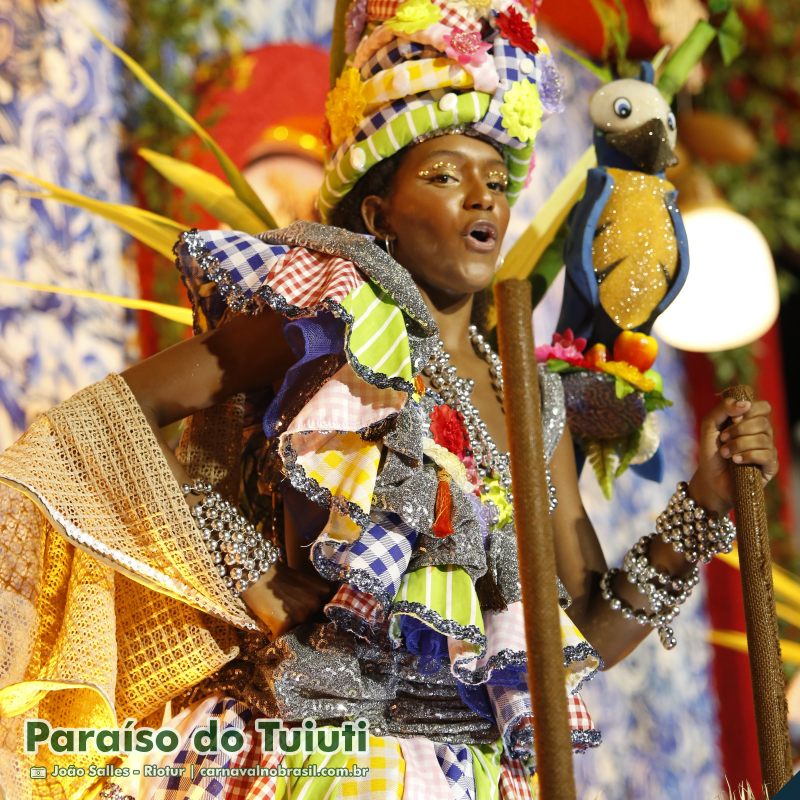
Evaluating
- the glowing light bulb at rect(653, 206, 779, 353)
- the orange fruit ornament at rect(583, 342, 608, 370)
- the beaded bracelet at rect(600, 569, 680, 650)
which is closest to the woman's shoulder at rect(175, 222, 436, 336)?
the orange fruit ornament at rect(583, 342, 608, 370)

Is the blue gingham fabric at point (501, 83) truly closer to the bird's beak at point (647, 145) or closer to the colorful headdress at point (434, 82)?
the colorful headdress at point (434, 82)

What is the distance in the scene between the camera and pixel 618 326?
5.63 feet

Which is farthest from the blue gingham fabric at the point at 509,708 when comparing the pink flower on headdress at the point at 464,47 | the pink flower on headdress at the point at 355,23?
the pink flower on headdress at the point at 355,23

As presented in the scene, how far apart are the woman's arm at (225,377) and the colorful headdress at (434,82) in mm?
269

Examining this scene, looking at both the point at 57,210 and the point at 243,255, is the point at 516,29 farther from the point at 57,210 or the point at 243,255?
the point at 57,210

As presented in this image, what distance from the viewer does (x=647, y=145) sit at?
1767 mm

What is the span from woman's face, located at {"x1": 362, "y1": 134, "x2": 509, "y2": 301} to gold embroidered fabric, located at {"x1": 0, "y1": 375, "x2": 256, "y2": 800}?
39 cm

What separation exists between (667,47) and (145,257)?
3.28 feet

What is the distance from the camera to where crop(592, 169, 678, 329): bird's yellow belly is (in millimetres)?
1717

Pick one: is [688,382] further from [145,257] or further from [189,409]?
[189,409]

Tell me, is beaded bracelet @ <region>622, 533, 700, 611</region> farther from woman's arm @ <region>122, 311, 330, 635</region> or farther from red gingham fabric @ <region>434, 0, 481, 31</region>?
red gingham fabric @ <region>434, 0, 481, 31</region>

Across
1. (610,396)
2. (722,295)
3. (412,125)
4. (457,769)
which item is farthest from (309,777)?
(722,295)

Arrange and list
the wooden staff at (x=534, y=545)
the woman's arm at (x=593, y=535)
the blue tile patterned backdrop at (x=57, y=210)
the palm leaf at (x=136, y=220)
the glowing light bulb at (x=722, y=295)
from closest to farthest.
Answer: the wooden staff at (x=534, y=545) < the woman's arm at (x=593, y=535) < the palm leaf at (x=136, y=220) < the blue tile patterned backdrop at (x=57, y=210) < the glowing light bulb at (x=722, y=295)

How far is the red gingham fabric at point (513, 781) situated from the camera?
148 centimetres
